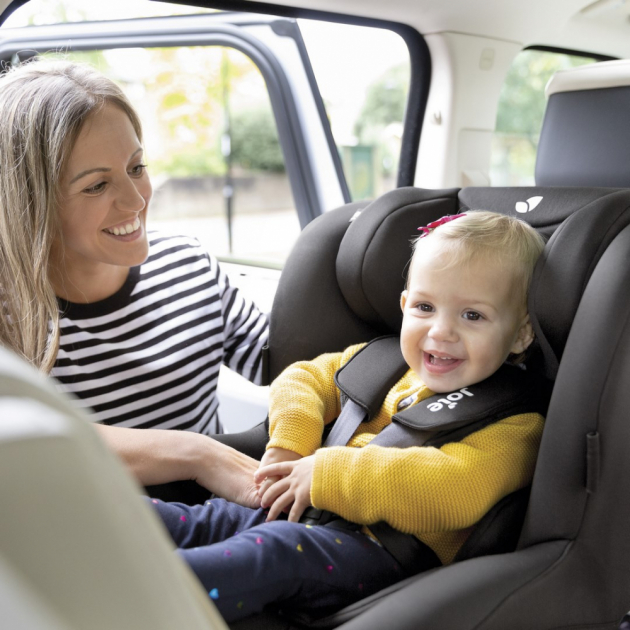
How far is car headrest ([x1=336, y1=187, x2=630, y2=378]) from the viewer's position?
4.01ft

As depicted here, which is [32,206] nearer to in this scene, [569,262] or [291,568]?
[291,568]

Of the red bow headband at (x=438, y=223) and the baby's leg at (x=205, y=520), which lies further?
the red bow headband at (x=438, y=223)

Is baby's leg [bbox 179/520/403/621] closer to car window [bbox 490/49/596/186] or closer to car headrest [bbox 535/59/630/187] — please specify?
car headrest [bbox 535/59/630/187]

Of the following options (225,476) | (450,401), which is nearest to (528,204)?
(450,401)

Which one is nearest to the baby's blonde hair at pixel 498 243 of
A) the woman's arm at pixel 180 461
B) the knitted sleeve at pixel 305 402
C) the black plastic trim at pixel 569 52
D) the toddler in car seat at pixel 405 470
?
the toddler in car seat at pixel 405 470

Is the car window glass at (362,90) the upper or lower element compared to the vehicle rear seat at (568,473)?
upper

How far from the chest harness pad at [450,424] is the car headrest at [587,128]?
20.1 inches

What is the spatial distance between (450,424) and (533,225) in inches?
17.1

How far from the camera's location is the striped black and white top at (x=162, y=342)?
1571 millimetres

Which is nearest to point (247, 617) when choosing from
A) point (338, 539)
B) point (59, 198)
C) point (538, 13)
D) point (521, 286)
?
point (338, 539)

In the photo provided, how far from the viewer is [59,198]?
1.49 m

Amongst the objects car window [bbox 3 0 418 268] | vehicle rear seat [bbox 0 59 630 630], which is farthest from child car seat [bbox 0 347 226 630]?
car window [bbox 3 0 418 268]

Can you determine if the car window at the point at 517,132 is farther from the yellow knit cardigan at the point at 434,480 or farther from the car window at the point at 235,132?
the yellow knit cardigan at the point at 434,480

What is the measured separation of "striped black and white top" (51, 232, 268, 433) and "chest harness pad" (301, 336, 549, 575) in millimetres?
423
